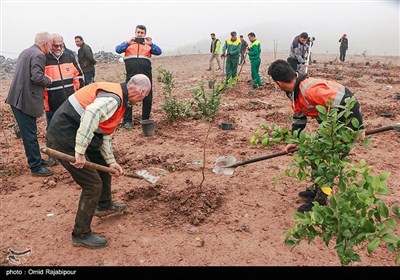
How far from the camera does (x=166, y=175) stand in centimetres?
420

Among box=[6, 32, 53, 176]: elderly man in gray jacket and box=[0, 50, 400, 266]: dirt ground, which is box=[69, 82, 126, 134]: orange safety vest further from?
box=[6, 32, 53, 176]: elderly man in gray jacket

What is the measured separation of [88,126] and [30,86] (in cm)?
211

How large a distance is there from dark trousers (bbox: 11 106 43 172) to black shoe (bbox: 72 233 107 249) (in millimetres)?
1761

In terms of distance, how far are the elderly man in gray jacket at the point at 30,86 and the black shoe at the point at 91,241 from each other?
1.80 metres

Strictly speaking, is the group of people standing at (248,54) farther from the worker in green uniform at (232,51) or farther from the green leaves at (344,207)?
the green leaves at (344,207)

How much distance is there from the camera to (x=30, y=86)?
4000 mm

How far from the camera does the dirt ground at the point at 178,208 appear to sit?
9.11 ft

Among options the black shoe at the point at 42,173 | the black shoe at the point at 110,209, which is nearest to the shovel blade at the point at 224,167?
the black shoe at the point at 110,209

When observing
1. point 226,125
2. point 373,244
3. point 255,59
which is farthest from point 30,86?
point 255,59

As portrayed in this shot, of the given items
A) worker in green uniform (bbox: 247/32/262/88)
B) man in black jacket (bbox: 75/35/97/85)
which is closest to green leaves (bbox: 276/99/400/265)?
man in black jacket (bbox: 75/35/97/85)

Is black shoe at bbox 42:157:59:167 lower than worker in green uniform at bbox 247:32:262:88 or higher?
lower

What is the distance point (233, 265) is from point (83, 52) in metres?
7.23

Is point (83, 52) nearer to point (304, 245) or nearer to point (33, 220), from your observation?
point (33, 220)

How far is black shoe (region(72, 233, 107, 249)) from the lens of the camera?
286cm
